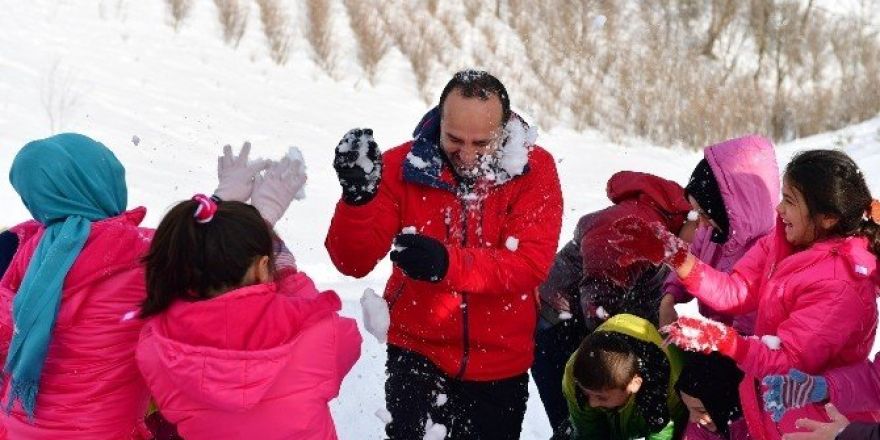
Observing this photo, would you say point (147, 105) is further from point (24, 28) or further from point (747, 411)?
point (747, 411)

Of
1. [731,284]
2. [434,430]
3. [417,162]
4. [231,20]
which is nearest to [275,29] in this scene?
[231,20]

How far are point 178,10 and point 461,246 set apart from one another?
30.9 ft

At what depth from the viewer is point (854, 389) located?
7.53 feet

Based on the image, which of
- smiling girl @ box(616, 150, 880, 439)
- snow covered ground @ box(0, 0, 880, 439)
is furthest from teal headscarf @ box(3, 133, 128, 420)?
snow covered ground @ box(0, 0, 880, 439)

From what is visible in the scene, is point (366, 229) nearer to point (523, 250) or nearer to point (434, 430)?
point (523, 250)

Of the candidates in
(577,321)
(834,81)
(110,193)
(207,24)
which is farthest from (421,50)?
(110,193)

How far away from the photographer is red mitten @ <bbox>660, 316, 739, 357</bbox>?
7.95 ft

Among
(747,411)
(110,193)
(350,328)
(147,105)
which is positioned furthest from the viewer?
(147,105)

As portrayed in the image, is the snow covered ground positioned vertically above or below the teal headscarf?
below

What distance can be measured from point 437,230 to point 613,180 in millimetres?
836

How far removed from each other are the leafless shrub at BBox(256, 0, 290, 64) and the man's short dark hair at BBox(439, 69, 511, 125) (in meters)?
9.04

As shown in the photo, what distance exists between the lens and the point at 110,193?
2.37 m

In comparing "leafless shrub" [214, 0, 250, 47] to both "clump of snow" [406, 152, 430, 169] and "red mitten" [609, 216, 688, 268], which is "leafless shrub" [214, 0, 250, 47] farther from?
"red mitten" [609, 216, 688, 268]

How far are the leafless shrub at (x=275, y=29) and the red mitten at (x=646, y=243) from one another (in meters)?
9.13
